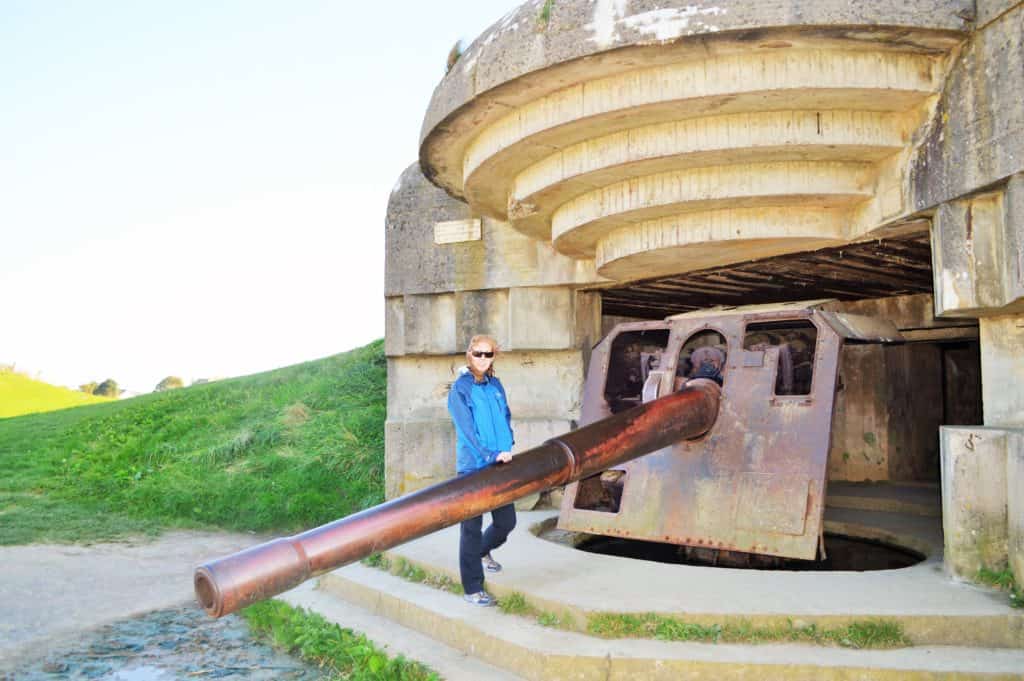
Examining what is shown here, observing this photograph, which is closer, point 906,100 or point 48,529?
point 906,100

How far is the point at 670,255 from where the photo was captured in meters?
4.75

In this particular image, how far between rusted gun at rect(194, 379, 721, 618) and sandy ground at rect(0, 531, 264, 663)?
2200mm

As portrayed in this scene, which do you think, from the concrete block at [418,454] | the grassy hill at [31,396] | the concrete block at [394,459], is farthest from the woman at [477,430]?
the grassy hill at [31,396]

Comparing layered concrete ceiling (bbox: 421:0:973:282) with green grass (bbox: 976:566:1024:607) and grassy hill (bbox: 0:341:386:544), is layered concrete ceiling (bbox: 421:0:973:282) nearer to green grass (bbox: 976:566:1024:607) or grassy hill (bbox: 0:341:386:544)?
green grass (bbox: 976:566:1024:607)

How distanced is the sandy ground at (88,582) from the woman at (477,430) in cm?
209

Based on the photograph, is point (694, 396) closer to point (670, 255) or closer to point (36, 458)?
point (670, 255)

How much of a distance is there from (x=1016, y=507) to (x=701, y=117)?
2.17m

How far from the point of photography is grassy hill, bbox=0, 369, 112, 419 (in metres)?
17.8

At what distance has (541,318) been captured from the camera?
241 inches

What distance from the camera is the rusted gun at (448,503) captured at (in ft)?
7.75

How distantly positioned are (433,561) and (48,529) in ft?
15.4

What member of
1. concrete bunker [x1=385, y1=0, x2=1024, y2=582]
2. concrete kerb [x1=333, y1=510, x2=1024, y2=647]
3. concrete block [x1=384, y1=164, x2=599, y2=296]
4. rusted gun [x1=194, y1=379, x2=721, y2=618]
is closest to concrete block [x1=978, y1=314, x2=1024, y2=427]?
concrete bunker [x1=385, y1=0, x2=1024, y2=582]

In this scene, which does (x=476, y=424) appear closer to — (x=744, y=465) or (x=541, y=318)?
(x=744, y=465)

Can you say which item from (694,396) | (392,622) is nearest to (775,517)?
(694,396)
